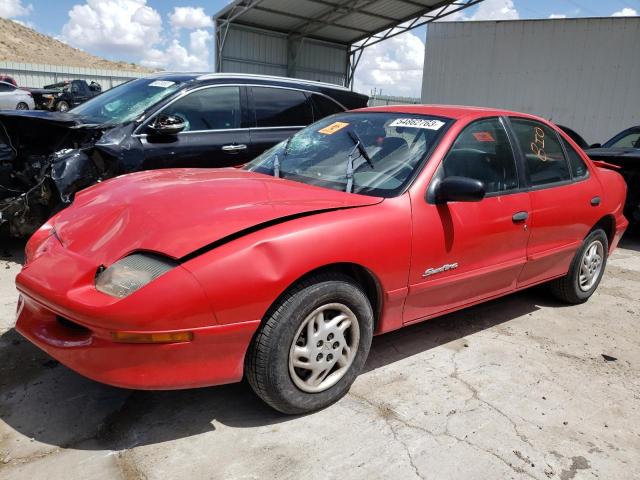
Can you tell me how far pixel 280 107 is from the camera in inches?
231

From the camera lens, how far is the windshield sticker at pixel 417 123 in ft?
10.5

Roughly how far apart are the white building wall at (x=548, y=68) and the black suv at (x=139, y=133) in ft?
34.9

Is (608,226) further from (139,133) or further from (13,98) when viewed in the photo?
(13,98)

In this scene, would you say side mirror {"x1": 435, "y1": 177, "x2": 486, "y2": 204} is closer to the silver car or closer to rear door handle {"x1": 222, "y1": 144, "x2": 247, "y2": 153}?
rear door handle {"x1": 222, "y1": 144, "x2": 247, "y2": 153}

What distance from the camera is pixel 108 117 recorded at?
5.12m

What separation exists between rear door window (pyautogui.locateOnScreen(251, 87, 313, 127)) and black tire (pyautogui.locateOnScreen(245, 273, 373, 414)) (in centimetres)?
355

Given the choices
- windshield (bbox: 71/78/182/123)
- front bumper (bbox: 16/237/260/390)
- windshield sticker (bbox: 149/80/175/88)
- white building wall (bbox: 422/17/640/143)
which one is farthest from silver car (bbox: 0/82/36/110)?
front bumper (bbox: 16/237/260/390)

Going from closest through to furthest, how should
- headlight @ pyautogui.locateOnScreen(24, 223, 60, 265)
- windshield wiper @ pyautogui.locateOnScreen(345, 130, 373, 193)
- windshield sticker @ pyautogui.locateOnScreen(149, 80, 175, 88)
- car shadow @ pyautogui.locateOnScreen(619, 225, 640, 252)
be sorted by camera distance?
headlight @ pyautogui.locateOnScreen(24, 223, 60, 265) < windshield wiper @ pyautogui.locateOnScreen(345, 130, 373, 193) < windshield sticker @ pyautogui.locateOnScreen(149, 80, 175, 88) < car shadow @ pyautogui.locateOnScreen(619, 225, 640, 252)

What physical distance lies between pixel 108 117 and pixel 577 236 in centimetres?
441

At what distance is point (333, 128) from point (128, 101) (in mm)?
2719

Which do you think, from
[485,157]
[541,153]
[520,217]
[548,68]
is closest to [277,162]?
[485,157]

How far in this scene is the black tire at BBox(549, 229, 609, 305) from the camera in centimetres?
412

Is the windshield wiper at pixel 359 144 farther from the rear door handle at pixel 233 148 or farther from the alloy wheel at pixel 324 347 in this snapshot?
the rear door handle at pixel 233 148

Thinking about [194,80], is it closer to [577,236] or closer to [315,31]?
[577,236]
